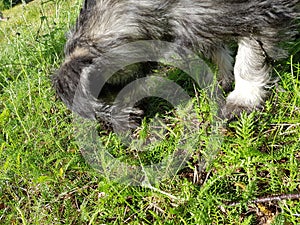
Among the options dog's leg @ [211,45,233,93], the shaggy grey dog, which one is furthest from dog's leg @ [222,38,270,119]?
dog's leg @ [211,45,233,93]

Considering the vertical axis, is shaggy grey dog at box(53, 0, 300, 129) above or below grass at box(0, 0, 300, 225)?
above

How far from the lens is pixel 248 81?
2.36 meters

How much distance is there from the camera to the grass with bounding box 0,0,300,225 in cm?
176

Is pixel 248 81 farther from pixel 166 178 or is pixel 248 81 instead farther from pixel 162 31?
pixel 166 178

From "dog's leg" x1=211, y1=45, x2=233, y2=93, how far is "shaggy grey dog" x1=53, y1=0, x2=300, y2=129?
362mm

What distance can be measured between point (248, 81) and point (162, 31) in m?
0.61

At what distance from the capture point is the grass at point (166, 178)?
69.4 inches

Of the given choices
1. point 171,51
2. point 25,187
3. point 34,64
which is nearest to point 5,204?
point 25,187

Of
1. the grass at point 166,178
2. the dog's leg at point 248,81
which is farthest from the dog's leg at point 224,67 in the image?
the grass at point 166,178

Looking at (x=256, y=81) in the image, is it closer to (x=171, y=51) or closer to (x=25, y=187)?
(x=171, y=51)

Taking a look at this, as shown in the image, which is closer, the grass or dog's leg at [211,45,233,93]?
the grass

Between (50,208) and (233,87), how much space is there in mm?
1359

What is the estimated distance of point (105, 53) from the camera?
208 centimetres

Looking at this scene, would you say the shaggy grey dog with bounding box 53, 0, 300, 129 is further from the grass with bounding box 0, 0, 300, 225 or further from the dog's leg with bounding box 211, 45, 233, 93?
the dog's leg with bounding box 211, 45, 233, 93
